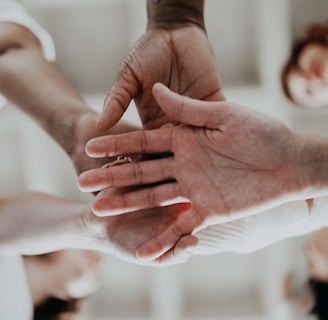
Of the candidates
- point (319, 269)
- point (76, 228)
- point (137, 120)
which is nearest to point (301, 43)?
point (137, 120)

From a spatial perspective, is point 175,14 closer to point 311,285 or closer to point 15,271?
point 15,271

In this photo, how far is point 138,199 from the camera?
→ 2.46 feet

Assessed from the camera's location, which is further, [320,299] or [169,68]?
[320,299]

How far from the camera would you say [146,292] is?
5.88 ft

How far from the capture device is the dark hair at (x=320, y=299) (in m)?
1.60

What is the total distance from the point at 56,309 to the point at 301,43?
993 mm

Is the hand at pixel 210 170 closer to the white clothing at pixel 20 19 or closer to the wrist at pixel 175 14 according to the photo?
the wrist at pixel 175 14

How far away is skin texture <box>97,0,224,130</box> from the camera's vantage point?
854 mm

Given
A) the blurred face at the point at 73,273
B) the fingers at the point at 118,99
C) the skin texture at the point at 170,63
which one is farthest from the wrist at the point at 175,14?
the blurred face at the point at 73,273

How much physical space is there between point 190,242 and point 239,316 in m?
1.09

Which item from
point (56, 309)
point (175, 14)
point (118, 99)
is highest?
point (175, 14)

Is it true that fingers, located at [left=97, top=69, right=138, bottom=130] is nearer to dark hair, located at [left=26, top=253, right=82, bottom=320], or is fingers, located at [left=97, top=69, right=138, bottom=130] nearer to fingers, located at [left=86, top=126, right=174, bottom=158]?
fingers, located at [left=86, top=126, right=174, bottom=158]

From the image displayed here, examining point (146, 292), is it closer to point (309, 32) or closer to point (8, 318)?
point (8, 318)

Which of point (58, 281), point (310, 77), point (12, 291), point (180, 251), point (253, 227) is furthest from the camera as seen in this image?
point (310, 77)
